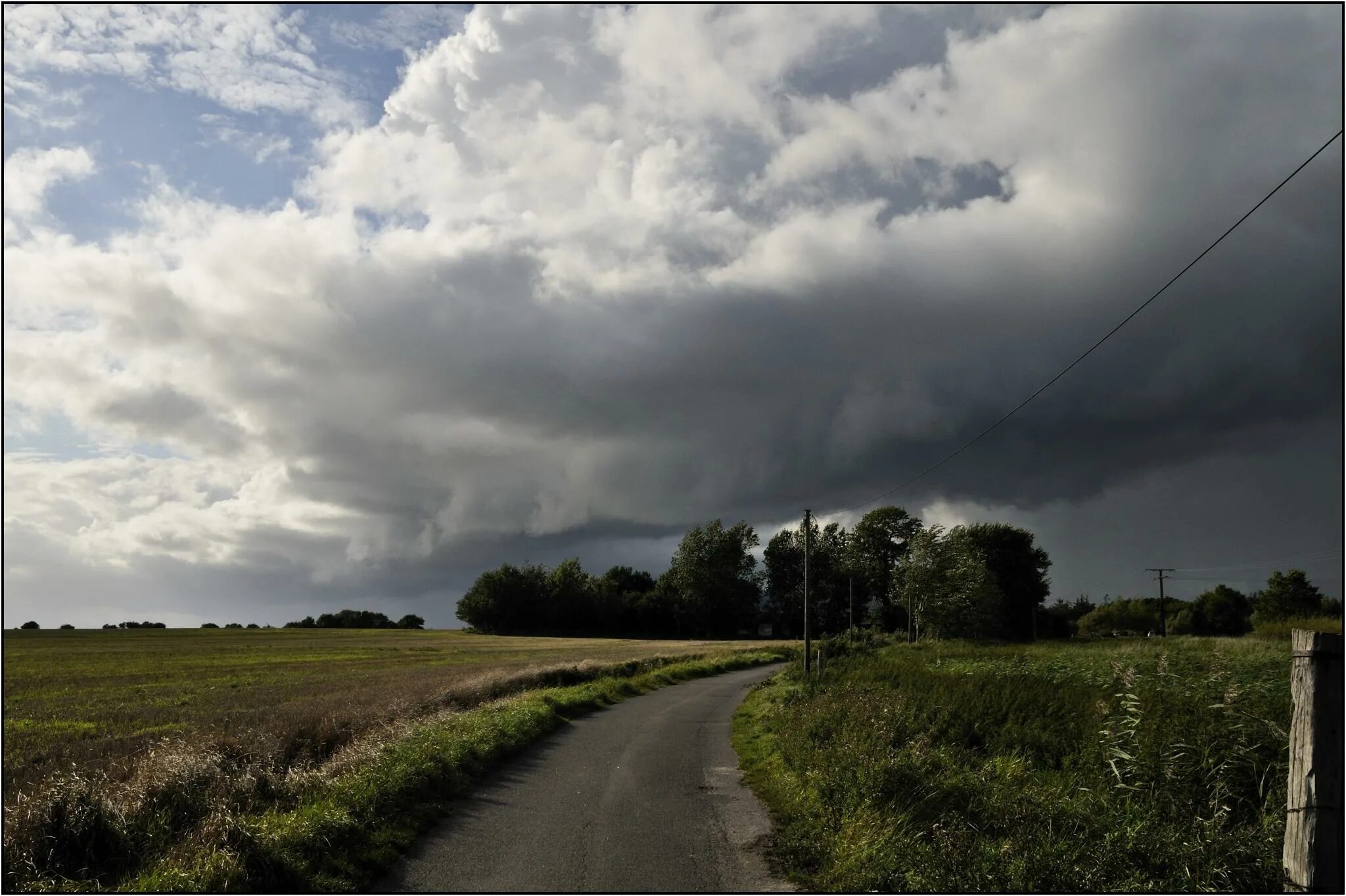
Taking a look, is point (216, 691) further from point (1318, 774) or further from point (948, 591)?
point (948, 591)

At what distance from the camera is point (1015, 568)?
94125 mm

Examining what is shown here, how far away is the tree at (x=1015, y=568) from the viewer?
92438mm

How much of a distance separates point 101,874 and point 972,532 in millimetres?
92798

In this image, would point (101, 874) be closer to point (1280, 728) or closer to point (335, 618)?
point (1280, 728)

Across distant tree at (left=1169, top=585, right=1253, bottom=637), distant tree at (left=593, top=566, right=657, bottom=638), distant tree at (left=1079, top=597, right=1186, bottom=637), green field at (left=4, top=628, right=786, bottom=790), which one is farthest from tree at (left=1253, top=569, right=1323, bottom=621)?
distant tree at (left=593, top=566, right=657, bottom=638)

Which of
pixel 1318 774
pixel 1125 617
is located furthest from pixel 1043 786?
pixel 1125 617

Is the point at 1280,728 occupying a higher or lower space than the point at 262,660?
higher

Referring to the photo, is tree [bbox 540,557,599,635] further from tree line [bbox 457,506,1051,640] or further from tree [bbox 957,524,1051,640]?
tree [bbox 957,524,1051,640]

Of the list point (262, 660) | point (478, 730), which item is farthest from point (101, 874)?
point (262, 660)

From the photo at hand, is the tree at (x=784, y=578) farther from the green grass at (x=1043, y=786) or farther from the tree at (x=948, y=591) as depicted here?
the green grass at (x=1043, y=786)

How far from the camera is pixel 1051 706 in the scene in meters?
16.0

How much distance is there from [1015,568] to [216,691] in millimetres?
82725

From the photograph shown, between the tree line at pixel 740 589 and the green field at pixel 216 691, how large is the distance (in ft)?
123

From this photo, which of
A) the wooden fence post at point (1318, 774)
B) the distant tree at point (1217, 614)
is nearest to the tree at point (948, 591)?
the distant tree at point (1217, 614)
